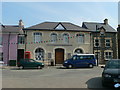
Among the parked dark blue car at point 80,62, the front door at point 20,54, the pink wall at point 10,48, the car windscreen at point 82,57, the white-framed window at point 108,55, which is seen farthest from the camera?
the white-framed window at point 108,55

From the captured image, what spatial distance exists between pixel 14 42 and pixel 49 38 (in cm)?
603

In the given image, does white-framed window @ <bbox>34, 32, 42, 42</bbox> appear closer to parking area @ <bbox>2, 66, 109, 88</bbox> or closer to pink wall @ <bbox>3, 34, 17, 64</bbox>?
pink wall @ <bbox>3, 34, 17, 64</bbox>

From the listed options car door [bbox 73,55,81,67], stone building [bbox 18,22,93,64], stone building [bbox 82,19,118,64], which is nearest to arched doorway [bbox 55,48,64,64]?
stone building [bbox 18,22,93,64]

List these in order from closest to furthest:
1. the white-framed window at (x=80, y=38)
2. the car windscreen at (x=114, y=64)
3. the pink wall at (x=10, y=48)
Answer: the car windscreen at (x=114, y=64) → the pink wall at (x=10, y=48) → the white-framed window at (x=80, y=38)

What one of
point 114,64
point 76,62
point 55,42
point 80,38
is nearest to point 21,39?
point 55,42

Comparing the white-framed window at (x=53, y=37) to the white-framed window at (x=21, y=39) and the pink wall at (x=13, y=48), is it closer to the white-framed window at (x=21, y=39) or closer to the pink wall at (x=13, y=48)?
the white-framed window at (x=21, y=39)

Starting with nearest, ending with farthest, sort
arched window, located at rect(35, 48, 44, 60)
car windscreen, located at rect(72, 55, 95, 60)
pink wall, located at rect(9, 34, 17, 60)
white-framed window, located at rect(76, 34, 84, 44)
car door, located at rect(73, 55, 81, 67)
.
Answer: car door, located at rect(73, 55, 81, 67)
car windscreen, located at rect(72, 55, 95, 60)
pink wall, located at rect(9, 34, 17, 60)
arched window, located at rect(35, 48, 44, 60)
white-framed window, located at rect(76, 34, 84, 44)

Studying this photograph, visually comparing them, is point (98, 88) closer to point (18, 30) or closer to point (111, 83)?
point (111, 83)

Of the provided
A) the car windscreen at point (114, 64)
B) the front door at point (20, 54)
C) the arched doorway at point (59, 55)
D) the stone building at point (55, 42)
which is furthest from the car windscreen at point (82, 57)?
the car windscreen at point (114, 64)

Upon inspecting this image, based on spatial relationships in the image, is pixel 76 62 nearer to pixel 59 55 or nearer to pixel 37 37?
pixel 59 55

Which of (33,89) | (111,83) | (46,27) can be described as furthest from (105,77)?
(46,27)

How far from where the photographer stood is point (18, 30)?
24500mm

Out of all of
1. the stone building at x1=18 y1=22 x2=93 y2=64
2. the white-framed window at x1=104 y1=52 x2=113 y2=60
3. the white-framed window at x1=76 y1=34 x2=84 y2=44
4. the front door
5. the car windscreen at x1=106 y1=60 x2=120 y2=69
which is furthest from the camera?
the white-framed window at x1=104 y1=52 x2=113 y2=60

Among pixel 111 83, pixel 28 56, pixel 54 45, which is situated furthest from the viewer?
pixel 54 45
